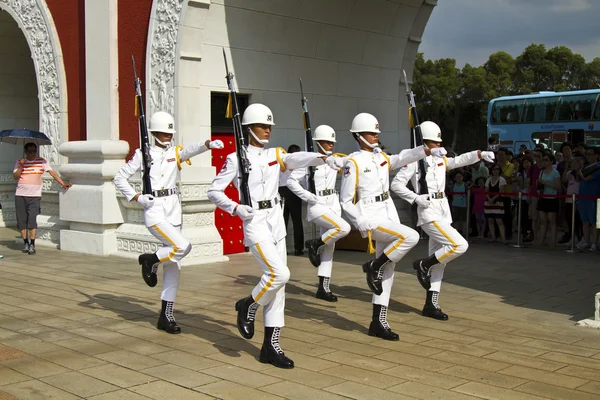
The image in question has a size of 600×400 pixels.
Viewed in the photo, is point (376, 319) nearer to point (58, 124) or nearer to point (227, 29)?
point (227, 29)

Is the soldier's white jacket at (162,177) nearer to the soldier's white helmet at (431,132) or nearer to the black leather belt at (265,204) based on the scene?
the black leather belt at (265,204)

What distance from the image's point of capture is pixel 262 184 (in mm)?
6367

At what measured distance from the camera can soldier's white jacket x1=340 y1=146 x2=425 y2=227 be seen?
7.39 meters

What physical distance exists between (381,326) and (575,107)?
19670 mm

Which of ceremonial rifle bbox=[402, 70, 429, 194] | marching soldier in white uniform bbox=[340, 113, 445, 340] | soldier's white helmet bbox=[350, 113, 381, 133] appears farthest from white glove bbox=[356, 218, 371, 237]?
ceremonial rifle bbox=[402, 70, 429, 194]

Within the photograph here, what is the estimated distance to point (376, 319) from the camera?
22.7ft

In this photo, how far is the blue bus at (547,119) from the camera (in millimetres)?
23859

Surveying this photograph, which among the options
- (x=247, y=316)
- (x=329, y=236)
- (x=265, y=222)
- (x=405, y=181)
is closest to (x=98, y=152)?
(x=329, y=236)

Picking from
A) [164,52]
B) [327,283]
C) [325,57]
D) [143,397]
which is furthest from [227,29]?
[143,397]

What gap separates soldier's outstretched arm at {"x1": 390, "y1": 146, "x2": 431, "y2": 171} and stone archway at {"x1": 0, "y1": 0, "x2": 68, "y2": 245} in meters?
8.05

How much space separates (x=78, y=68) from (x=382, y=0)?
5.57 meters

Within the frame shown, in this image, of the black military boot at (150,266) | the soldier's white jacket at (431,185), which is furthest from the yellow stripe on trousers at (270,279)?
the soldier's white jacket at (431,185)

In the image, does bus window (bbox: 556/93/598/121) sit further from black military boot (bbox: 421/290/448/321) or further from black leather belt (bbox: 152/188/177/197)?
black leather belt (bbox: 152/188/177/197)

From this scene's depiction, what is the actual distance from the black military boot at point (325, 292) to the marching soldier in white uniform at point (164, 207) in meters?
2.00
